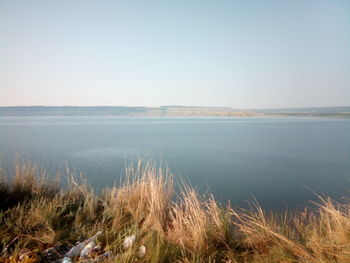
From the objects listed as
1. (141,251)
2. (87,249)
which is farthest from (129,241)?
(87,249)

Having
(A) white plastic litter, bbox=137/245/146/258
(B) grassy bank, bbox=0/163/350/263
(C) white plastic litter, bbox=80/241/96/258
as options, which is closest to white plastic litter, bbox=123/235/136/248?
(B) grassy bank, bbox=0/163/350/263

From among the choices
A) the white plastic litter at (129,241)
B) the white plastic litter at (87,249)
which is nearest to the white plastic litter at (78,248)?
the white plastic litter at (87,249)

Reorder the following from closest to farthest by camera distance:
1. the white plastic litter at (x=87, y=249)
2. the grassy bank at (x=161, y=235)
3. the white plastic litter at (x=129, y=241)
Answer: the grassy bank at (x=161, y=235), the white plastic litter at (x=87, y=249), the white plastic litter at (x=129, y=241)

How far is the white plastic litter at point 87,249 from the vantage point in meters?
2.01

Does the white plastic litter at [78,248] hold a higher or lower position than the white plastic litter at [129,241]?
lower

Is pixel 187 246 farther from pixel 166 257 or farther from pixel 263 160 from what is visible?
pixel 263 160

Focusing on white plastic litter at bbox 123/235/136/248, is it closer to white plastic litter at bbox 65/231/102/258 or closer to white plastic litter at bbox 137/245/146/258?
white plastic litter at bbox 137/245/146/258

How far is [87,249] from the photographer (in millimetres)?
2068

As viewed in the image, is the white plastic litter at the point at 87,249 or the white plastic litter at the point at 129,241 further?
the white plastic litter at the point at 129,241

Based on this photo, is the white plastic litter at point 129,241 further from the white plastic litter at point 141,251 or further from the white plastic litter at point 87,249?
the white plastic litter at point 87,249

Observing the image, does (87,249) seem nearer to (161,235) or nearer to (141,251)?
(141,251)

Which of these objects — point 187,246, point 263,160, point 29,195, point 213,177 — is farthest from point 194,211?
point 263,160

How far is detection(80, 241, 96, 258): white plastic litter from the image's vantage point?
201 centimetres

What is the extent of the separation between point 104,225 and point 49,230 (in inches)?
21.9
